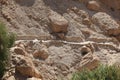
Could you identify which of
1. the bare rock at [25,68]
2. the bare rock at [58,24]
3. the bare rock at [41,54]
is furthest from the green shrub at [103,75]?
the bare rock at [58,24]

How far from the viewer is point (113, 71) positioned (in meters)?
12.6

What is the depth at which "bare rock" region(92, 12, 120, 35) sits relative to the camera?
21234 millimetres

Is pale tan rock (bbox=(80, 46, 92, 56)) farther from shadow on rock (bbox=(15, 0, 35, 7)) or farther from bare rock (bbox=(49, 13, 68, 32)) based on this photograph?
shadow on rock (bbox=(15, 0, 35, 7))

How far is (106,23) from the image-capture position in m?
21.5

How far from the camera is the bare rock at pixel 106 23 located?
21.2 m

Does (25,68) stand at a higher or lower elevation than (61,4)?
lower

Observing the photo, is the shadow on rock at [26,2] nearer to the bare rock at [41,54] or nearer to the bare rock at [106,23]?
the bare rock at [41,54]

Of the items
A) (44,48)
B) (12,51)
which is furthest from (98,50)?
(12,51)

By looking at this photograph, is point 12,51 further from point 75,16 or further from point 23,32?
point 75,16

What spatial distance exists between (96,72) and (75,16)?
8.64 metres

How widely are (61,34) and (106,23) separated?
335 cm

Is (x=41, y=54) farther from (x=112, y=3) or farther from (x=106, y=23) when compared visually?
(x=112, y=3)

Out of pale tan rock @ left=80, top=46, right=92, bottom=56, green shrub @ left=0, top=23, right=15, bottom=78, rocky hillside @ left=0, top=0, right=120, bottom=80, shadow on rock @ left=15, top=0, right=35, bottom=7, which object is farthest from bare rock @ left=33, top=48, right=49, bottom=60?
shadow on rock @ left=15, top=0, right=35, bottom=7

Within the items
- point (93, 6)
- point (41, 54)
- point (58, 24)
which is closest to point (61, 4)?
point (93, 6)
